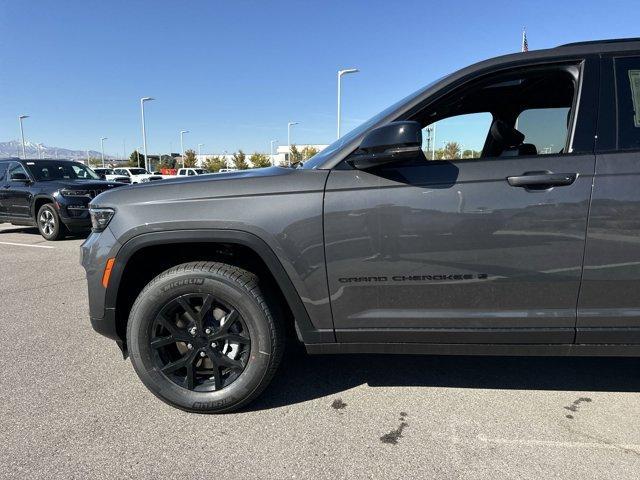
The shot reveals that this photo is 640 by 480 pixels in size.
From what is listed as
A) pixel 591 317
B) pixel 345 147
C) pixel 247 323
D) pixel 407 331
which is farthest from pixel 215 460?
pixel 591 317

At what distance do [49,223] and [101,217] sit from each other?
316 inches

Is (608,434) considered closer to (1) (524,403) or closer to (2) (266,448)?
(1) (524,403)

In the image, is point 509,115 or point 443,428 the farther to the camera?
point 509,115

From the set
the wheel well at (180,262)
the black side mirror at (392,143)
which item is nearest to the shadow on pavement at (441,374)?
the wheel well at (180,262)

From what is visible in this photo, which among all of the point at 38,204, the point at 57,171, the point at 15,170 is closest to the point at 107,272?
the point at 38,204

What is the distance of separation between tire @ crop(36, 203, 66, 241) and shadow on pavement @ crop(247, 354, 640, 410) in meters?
7.89

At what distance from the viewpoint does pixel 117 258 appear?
8.00ft

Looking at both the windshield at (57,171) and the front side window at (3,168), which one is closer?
the windshield at (57,171)

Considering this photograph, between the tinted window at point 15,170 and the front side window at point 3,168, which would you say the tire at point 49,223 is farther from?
the front side window at point 3,168

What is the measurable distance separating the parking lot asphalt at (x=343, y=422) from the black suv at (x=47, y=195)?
6.34 m

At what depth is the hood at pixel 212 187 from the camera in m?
2.32

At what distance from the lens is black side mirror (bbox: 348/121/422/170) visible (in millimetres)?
2066

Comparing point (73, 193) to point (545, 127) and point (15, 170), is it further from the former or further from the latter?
point (545, 127)

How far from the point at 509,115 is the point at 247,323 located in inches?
95.3
